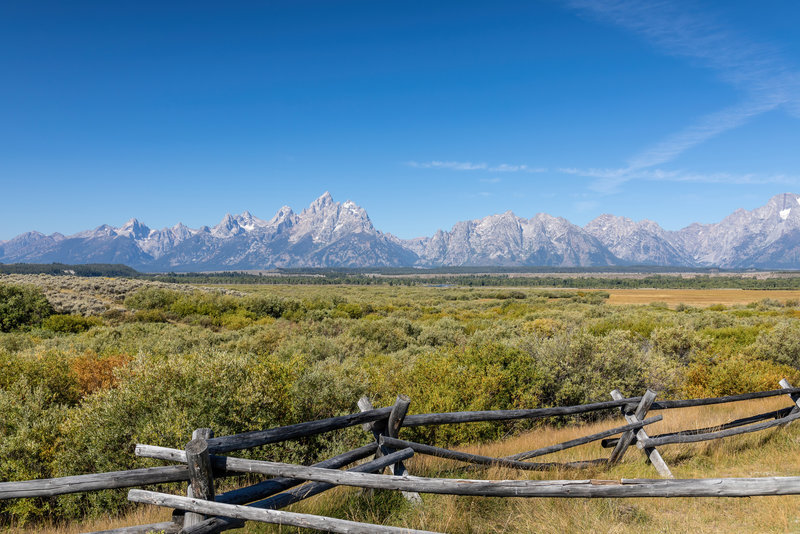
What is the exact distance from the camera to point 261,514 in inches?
140

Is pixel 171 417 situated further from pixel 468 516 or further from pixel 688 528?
pixel 688 528

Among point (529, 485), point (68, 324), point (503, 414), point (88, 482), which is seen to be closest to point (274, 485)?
point (88, 482)

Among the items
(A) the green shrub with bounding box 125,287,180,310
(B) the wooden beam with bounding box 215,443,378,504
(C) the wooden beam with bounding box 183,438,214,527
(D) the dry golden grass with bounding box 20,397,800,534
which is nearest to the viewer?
(C) the wooden beam with bounding box 183,438,214,527

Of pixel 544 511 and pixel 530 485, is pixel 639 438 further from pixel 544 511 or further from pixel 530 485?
pixel 530 485

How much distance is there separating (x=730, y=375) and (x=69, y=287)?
5310 cm

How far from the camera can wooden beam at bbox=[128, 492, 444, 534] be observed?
11.3 ft

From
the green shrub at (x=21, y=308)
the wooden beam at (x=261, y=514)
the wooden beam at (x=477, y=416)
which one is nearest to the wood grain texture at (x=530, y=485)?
the wooden beam at (x=261, y=514)

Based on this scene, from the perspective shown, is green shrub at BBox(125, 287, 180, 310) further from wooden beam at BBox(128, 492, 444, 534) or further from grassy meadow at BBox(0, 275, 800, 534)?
wooden beam at BBox(128, 492, 444, 534)

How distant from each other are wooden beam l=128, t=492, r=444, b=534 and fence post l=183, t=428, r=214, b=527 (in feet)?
0.32

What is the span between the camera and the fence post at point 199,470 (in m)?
3.37

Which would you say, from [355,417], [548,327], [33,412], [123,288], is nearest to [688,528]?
[355,417]

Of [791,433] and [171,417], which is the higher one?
[171,417]

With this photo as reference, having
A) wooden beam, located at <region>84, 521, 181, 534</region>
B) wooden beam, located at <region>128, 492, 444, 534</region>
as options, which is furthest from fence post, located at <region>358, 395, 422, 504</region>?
wooden beam, located at <region>84, 521, 181, 534</region>

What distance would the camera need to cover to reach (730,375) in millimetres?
11164
